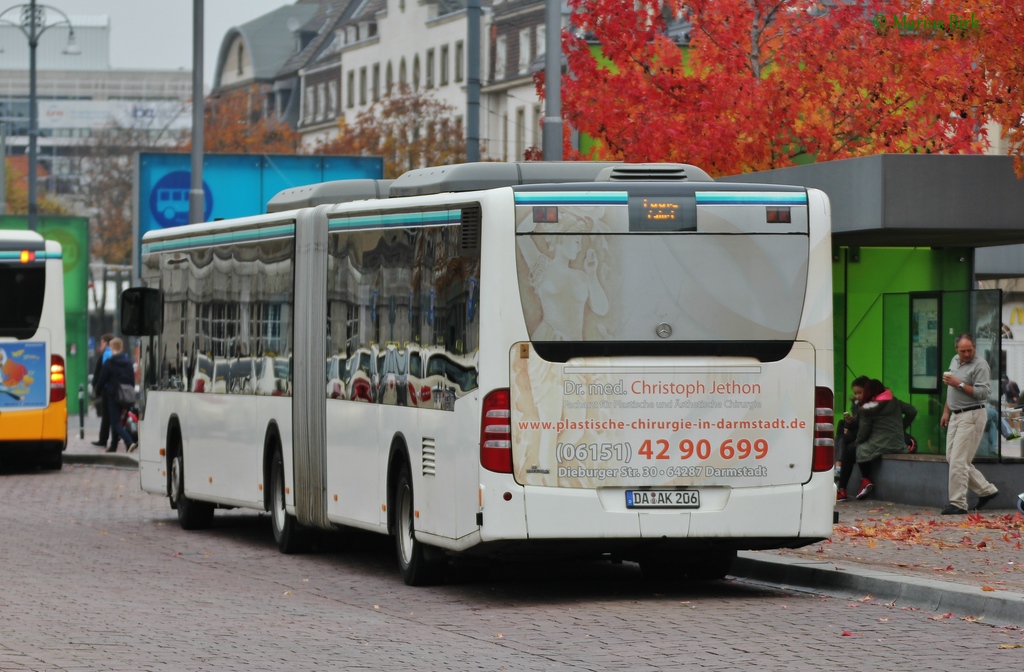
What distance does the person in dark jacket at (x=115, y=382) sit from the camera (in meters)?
32.8

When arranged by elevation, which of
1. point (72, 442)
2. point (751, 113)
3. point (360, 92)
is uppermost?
point (360, 92)

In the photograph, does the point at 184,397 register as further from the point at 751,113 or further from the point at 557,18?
the point at 751,113

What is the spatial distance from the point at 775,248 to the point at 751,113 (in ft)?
51.1

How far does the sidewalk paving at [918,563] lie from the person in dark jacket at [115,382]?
1562 cm

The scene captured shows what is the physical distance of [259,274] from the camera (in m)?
17.6

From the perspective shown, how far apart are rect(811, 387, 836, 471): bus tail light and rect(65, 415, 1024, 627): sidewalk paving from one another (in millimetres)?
756

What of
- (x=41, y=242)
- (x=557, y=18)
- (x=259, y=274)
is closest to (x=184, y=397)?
(x=259, y=274)

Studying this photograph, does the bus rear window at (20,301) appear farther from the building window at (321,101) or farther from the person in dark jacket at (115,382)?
the building window at (321,101)

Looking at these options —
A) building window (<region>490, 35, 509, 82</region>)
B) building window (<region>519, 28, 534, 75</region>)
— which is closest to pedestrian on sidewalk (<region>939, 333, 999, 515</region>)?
building window (<region>519, 28, 534, 75</region>)

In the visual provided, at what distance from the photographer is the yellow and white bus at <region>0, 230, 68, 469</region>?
28062mm

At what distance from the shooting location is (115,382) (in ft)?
108

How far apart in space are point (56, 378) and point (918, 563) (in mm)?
16361

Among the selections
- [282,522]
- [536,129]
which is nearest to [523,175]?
[282,522]

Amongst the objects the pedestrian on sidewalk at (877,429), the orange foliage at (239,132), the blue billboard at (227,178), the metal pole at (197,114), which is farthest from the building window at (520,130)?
the pedestrian on sidewalk at (877,429)
